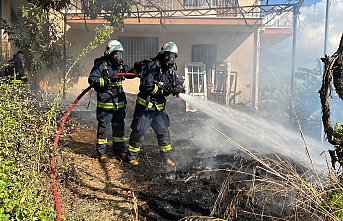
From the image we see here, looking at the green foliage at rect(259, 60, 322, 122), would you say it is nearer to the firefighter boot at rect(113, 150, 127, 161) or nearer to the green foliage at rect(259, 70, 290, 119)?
the green foliage at rect(259, 70, 290, 119)

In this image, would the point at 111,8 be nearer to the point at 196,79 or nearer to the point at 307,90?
the point at 196,79

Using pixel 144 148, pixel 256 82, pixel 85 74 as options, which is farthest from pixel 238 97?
pixel 144 148

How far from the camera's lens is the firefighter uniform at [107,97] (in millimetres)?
5457

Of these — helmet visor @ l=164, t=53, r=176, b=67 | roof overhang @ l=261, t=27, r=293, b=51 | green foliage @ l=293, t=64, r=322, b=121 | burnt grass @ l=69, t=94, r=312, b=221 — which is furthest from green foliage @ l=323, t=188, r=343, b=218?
roof overhang @ l=261, t=27, r=293, b=51

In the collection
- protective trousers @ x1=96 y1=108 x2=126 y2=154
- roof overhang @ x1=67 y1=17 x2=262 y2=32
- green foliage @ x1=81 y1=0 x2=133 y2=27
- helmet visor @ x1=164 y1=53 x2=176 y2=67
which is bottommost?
protective trousers @ x1=96 y1=108 x2=126 y2=154

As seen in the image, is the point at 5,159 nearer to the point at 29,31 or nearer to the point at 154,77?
the point at 154,77

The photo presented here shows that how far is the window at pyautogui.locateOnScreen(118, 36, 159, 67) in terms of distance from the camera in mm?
14875

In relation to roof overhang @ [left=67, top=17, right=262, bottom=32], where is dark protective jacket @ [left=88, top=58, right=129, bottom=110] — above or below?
below

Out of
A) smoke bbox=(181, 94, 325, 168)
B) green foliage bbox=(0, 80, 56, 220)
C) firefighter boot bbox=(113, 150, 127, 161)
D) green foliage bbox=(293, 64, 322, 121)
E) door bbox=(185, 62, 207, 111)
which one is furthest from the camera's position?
green foliage bbox=(293, 64, 322, 121)

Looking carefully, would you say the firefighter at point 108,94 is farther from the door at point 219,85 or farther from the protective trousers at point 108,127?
the door at point 219,85

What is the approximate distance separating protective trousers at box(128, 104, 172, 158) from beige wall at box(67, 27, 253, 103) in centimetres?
922

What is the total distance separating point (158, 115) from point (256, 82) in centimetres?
996

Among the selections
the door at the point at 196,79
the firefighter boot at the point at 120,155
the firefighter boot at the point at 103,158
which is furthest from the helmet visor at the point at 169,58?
the door at the point at 196,79

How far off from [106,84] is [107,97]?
8.9 inches
